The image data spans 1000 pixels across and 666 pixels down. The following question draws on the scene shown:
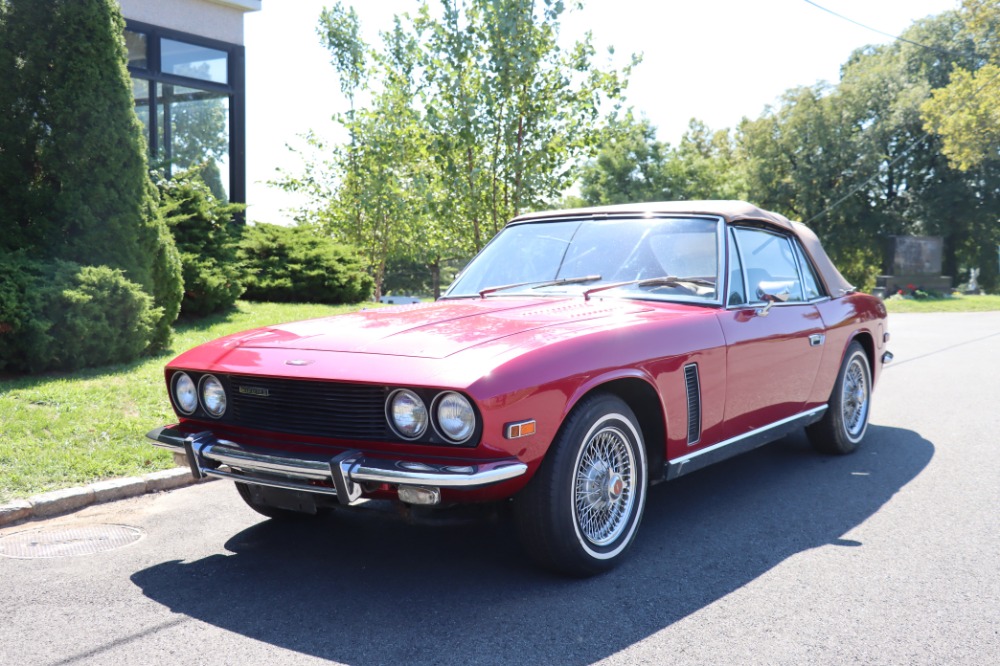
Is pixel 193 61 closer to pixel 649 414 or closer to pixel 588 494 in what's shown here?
pixel 649 414

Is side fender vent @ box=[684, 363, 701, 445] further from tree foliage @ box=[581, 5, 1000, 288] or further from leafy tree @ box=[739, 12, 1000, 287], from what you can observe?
leafy tree @ box=[739, 12, 1000, 287]

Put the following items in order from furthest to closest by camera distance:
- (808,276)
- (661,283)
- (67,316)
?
(67,316) → (808,276) → (661,283)

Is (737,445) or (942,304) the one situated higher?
(737,445)

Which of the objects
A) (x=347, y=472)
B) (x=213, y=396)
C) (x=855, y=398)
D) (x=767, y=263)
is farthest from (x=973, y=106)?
(x=347, y=472)

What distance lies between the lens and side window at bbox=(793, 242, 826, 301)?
234 inches

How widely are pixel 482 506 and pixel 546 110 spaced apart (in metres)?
9.03

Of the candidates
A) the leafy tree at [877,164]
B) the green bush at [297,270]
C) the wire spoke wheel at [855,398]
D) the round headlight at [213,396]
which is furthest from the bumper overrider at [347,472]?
the leafy tree at [877,164]

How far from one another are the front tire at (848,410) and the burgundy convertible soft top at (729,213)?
535 millimetres

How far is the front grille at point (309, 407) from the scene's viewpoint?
141 inches

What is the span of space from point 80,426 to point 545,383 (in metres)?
4.15

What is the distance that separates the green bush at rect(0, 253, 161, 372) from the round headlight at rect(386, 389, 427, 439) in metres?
4.85

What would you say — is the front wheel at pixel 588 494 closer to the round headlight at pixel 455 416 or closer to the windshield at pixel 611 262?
the round headlight at pixel 455 416

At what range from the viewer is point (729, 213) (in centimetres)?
526

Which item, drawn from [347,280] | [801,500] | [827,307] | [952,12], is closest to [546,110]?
[347,280]
